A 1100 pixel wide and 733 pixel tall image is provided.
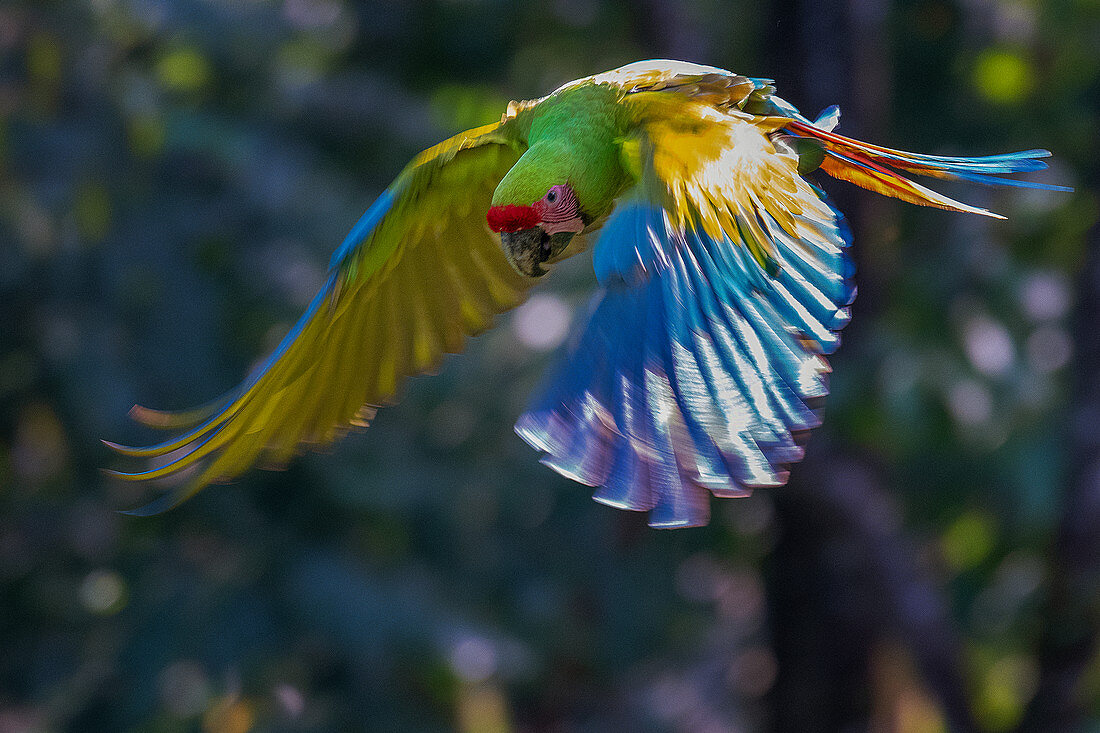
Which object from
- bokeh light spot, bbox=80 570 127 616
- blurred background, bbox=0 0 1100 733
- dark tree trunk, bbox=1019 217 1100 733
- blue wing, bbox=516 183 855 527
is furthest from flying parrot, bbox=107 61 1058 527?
dark tree trunk, bbox=1019 217 1100 733

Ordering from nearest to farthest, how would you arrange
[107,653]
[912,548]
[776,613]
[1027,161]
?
[1027,161] < [107,653] < [912,548] < [776,613]

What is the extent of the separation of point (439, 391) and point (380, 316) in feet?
5.65

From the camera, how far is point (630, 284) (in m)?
1.41

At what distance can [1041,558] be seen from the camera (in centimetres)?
496

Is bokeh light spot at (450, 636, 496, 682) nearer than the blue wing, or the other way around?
the blue wing

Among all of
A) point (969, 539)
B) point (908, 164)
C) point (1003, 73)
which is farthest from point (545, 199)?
point (969, 539)

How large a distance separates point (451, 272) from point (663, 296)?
803 millimetres

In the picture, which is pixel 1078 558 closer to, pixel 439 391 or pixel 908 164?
pixel 439 391

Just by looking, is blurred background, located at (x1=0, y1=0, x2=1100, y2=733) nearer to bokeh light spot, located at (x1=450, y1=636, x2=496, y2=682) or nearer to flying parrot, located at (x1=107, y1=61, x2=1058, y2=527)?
bokeh light spot, located at (x1=450, y1=636, x2=496, y2=682)

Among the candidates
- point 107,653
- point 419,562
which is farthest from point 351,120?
point 107,653

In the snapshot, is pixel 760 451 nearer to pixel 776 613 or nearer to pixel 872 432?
pixel 872 432

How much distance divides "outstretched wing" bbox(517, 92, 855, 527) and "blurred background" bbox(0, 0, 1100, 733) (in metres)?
1.71

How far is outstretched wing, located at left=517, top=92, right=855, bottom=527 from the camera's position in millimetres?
1205

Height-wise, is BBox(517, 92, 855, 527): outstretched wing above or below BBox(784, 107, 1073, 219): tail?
below
